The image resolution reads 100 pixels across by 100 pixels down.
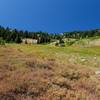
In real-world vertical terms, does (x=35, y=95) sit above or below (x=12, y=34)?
below

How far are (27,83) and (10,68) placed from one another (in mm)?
4531

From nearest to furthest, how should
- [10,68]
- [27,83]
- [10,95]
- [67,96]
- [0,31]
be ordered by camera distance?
[10,95] < [67,96] < [27,83] < [10,68] < [0,31]

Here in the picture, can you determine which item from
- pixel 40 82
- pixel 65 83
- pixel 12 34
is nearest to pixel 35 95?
pixel 40 82

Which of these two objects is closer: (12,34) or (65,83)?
(65,83)

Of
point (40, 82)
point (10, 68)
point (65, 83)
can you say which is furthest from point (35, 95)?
point (10, 68)

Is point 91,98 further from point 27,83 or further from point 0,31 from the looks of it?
point 0,31

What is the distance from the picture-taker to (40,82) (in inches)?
602

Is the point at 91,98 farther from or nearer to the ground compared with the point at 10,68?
nearer to the ground

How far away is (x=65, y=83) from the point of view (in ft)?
54.3

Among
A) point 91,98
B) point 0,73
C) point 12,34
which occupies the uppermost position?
point 12,34

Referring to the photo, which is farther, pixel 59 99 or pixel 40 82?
pixel 40 82

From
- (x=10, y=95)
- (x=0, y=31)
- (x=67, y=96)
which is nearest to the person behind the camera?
(x=10, y=95)

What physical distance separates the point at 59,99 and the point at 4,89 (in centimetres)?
258

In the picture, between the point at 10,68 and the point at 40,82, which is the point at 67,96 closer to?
the point at 40,82
